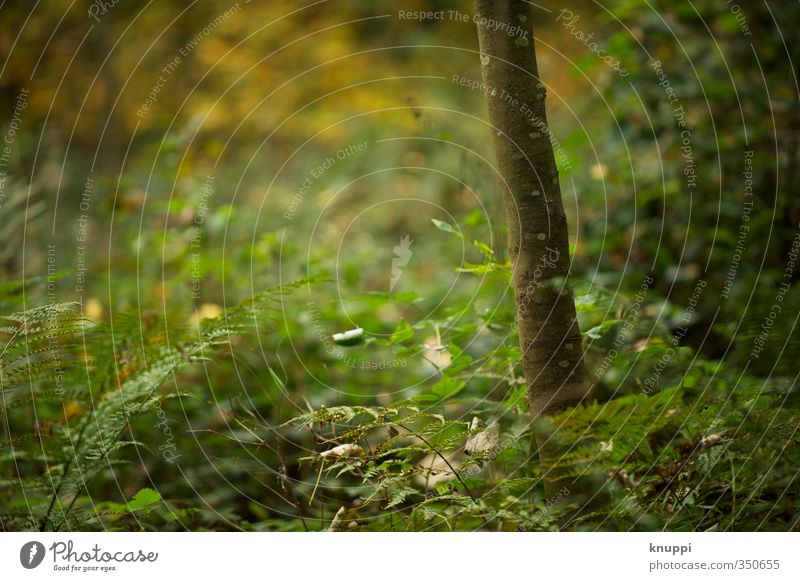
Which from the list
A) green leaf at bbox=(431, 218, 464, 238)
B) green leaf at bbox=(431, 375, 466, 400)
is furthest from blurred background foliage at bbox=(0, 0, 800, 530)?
green leaf at bbox=(431, 218, 464, 238)

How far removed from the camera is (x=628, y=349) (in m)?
1.91

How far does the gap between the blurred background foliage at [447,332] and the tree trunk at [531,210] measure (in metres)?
0.10

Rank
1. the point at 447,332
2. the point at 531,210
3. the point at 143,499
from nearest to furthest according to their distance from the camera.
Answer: the point at 531,210
the point at 143,499
the point at 447,332

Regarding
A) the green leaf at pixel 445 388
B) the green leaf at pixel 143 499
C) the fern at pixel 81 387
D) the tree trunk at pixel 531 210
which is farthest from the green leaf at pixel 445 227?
the green leaf at pixel 143 499

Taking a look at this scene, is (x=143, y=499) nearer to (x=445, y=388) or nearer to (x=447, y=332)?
(x=445, y=388)

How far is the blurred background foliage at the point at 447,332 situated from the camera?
1.50 metres

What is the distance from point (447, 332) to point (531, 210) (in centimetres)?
58

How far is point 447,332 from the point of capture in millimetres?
1919

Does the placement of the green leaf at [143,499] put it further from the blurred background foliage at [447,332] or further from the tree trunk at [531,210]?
the tree trunk at [531,210]
